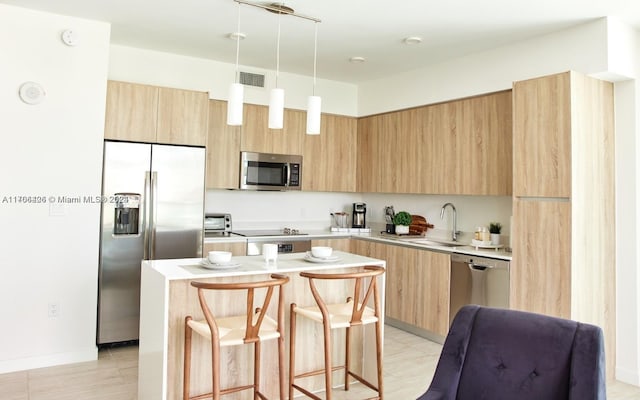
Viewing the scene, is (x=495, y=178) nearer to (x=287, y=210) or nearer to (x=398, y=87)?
(x=398, y=87)

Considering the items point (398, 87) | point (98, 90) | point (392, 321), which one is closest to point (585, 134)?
point (398, 87)

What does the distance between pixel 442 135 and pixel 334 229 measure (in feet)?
5.52

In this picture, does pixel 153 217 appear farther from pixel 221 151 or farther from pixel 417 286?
pixel 417 286

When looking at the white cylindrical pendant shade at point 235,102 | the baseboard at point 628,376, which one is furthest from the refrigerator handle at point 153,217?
the baseboard at point 628,376

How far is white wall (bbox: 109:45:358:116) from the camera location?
446 centimetres

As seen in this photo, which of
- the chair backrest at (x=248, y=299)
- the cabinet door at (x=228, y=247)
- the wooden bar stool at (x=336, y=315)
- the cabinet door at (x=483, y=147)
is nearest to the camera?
the chair backrest at (x=248, y=299)

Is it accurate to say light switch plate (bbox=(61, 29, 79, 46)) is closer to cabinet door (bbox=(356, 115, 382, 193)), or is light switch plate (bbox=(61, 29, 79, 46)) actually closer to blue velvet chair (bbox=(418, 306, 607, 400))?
cabinet door (bbox=(356, 115, 382, 193))

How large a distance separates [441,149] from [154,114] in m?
2.80

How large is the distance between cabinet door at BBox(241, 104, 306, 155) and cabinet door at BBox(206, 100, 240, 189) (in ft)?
0.45

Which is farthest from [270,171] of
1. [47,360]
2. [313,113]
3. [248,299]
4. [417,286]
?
[248,299]

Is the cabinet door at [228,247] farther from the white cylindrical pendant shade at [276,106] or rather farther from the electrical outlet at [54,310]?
the white cylindrical pendant shade at [276,106]

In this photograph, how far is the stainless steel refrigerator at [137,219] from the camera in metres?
3.93

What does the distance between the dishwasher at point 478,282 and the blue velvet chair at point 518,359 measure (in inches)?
74.8

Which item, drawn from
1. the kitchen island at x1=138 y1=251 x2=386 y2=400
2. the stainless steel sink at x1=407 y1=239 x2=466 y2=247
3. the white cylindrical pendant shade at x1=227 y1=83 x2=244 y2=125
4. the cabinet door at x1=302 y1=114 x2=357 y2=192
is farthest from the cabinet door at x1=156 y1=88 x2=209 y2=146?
the stainless steel sink at x1=407 y1=239 x2=466 y2=247
